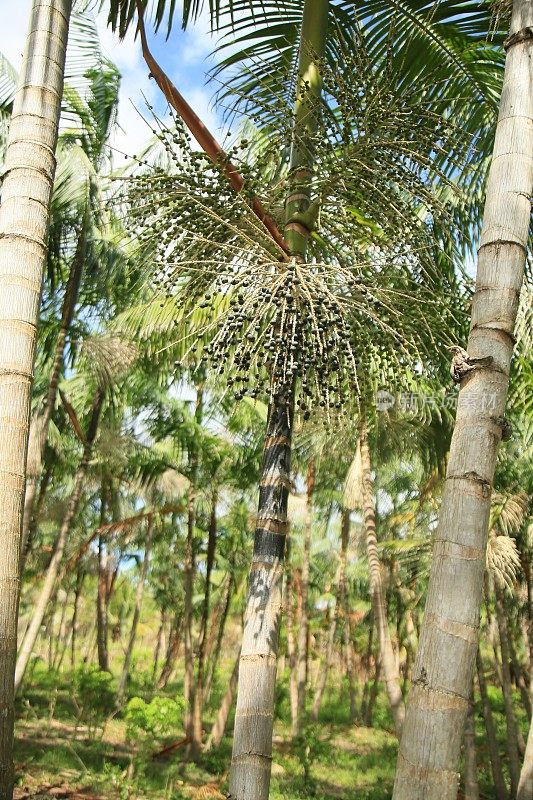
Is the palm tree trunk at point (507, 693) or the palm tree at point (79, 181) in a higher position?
the palm tree at point (79, 181)

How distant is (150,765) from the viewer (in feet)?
43.2

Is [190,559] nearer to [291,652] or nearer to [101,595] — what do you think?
[101,595]

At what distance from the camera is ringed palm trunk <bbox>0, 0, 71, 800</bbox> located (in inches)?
123

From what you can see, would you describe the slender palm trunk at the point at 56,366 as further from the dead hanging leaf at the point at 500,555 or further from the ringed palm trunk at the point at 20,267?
the ringed palm trunk at the point at 20,267

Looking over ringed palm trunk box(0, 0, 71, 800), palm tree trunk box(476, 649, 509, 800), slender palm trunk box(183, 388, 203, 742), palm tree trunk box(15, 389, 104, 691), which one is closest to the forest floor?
slender palm trunk box(183, 388, 203, 742)

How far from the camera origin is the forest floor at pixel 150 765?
11.0m

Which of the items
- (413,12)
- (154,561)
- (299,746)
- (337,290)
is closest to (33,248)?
(337,290)

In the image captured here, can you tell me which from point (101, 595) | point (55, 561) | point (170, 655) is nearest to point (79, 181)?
point (55, 561)

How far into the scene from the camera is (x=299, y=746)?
52.7 ft

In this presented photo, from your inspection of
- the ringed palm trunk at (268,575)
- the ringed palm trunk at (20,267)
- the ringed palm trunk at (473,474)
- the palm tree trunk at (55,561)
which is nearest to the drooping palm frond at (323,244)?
the ringed palm trunk at (268,575)

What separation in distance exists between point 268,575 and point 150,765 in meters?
10.6

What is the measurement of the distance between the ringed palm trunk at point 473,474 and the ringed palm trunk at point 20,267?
156 centimetres

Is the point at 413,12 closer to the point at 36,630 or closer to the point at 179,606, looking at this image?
the point at 36,630

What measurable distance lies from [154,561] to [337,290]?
2153cm
